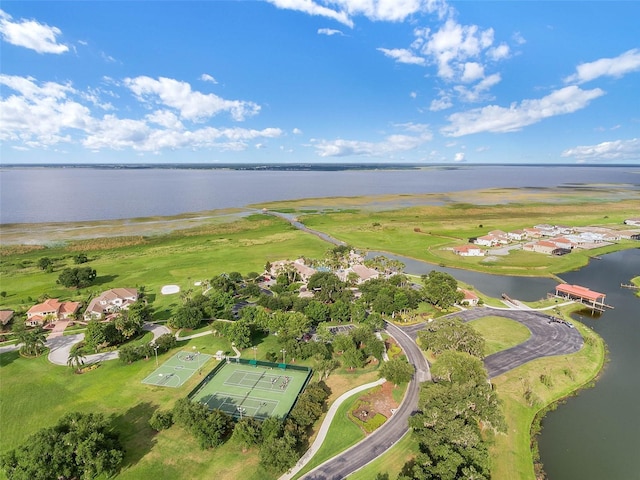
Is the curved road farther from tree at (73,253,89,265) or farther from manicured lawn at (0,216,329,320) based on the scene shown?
tree at (73,253,89,265)

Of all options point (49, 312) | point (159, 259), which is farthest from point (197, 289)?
point (159, 259)

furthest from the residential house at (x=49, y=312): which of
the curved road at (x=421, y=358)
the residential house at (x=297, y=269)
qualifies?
the curved road at (x=421, y=358)

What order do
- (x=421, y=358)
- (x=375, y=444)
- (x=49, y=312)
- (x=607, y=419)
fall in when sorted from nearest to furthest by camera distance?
(x=375, y=444)
(x=607, y=419)
(x=421, y=358)
(x=49, y=312)

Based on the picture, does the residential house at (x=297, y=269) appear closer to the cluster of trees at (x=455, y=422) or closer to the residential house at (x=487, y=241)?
the cluster of trees at (x=455, y=422)

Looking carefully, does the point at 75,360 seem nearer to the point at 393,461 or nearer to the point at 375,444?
the point at 375,444

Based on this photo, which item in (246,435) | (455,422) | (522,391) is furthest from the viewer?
(522,391)

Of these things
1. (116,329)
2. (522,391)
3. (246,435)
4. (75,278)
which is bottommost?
(522,391)
